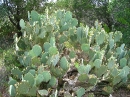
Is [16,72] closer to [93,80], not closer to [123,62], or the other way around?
[93,80]

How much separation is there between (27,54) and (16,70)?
346 mm

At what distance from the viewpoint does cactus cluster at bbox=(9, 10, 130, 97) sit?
4.88 m

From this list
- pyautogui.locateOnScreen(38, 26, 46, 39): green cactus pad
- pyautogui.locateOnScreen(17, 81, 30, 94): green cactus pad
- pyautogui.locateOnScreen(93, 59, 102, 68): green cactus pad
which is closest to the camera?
pyautogui.locateOnScreen(17, 81, 30, 94): green cactus pad

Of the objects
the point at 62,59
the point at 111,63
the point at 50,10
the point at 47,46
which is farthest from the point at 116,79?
the point at 50,10

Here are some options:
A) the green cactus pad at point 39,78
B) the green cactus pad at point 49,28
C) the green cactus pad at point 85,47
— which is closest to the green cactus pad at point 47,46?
the green cactus pad at point 49,28

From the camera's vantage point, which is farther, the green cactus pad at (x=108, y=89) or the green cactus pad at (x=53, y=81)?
the green cactus pad at (x=108, y=89)

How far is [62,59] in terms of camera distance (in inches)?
201

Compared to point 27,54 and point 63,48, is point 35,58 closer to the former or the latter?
point 27,54

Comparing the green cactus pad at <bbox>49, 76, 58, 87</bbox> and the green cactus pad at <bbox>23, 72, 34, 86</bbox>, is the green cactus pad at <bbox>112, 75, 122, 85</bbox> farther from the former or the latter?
the green cactus pad at <bbox>23, 72, 34, 86</bbox>

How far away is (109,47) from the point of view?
5949mm

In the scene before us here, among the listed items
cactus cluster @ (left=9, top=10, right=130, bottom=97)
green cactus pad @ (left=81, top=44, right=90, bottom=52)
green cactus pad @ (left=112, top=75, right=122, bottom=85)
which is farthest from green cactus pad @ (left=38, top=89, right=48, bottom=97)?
green cactus pad @ (left=112, top=75, right=122, bottom=85)

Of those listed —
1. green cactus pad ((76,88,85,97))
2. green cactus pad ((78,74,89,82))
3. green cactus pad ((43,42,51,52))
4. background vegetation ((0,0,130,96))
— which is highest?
background vegetation ((0,0,130,96))

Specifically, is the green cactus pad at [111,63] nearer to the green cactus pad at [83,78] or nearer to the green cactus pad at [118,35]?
the green cactus pad at [83,78]

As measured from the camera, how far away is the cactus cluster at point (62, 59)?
4883 millimetres
